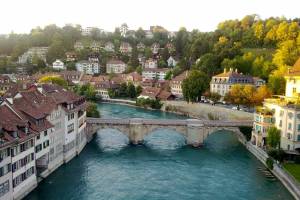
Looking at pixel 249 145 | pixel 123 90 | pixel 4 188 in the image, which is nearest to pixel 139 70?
pixel 123 90

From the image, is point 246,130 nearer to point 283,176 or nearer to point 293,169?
point 293,169

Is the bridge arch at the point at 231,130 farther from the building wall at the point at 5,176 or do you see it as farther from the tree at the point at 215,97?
the building wall at the point at 5,176

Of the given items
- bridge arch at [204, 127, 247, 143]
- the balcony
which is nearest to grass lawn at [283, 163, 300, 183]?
the balcony

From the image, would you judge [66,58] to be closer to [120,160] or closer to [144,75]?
[144,75]

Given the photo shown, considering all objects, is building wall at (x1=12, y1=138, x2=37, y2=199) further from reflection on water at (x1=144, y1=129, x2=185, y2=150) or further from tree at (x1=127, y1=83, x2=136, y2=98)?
tree at (x1=127, y1=83, x2=136, y2=98)

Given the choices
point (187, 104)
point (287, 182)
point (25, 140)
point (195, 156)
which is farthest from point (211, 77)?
point (25, 140)

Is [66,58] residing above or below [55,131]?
above
